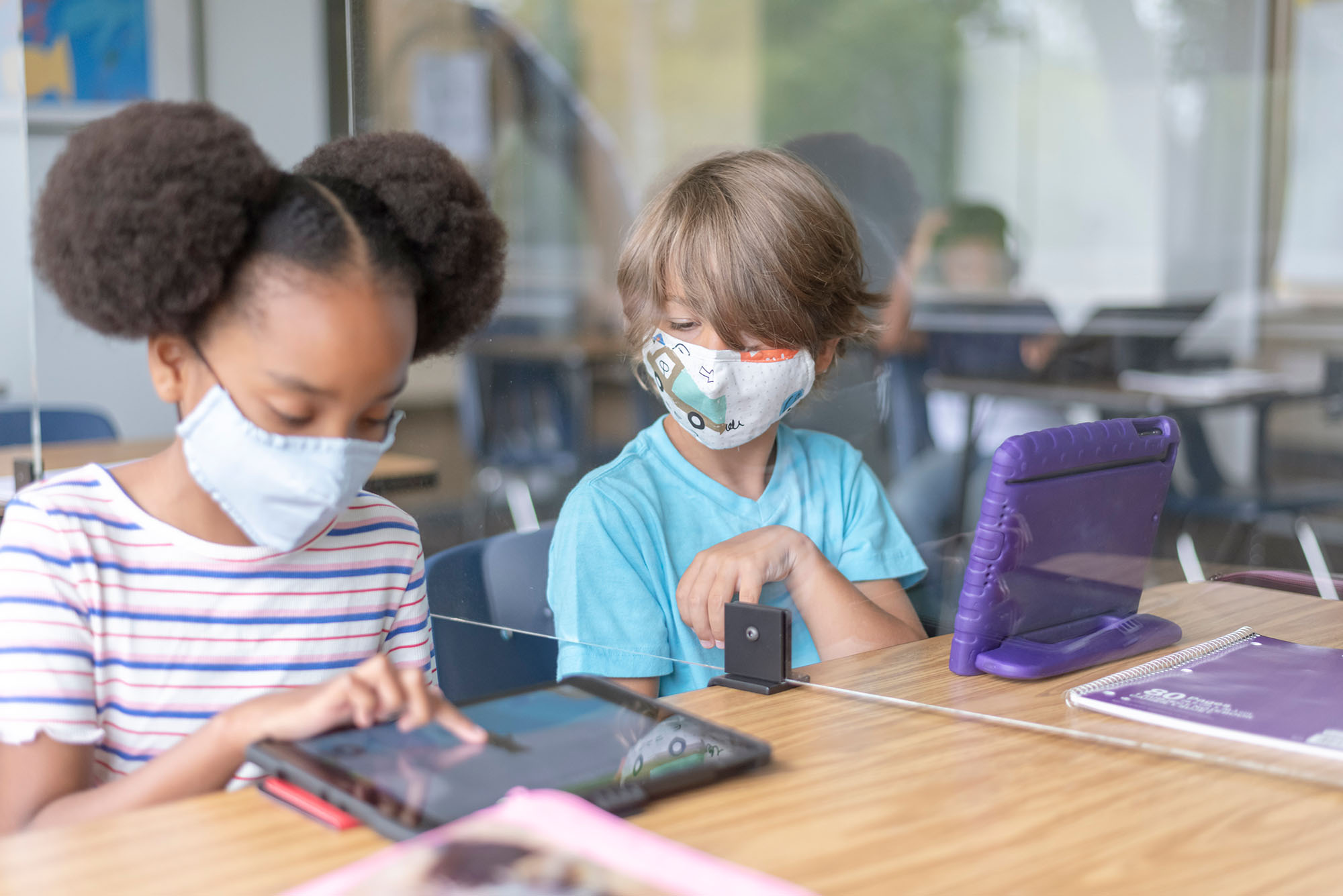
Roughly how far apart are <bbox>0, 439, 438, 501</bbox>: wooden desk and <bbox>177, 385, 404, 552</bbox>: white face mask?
0.18 meters

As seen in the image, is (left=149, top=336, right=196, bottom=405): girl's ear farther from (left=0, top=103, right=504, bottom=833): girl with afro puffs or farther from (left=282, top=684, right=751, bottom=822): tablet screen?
(left=282, top=684, right=751, bottom=822): tablet screen

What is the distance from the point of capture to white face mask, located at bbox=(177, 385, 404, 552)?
83 centimetres

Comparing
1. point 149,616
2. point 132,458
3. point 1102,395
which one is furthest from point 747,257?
point 1102,395

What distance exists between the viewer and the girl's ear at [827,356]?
1252mm

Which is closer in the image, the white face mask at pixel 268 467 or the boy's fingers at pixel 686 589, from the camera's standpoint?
the white face mask at pixel 268 467

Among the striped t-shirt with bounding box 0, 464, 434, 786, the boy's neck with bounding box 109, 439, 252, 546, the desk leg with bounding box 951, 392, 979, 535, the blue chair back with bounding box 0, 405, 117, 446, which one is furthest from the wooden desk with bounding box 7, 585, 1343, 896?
the blue chair back with bounding box 0, 405, 117, 446

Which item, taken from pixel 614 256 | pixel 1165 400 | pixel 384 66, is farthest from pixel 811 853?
pixel 1165 400

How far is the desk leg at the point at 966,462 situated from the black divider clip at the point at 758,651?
47 cm

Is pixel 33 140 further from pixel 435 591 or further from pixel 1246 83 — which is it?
pixel 1246 83

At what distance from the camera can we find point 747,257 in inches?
47.3

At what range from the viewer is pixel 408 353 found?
880 millimetres

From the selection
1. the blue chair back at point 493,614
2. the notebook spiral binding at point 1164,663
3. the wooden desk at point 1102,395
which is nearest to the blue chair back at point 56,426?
the blue chair back at point 493,614

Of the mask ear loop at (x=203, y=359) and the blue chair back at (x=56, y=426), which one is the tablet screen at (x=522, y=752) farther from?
the blue chair back at (x=56, y=426)

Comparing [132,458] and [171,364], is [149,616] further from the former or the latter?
[132,458]
